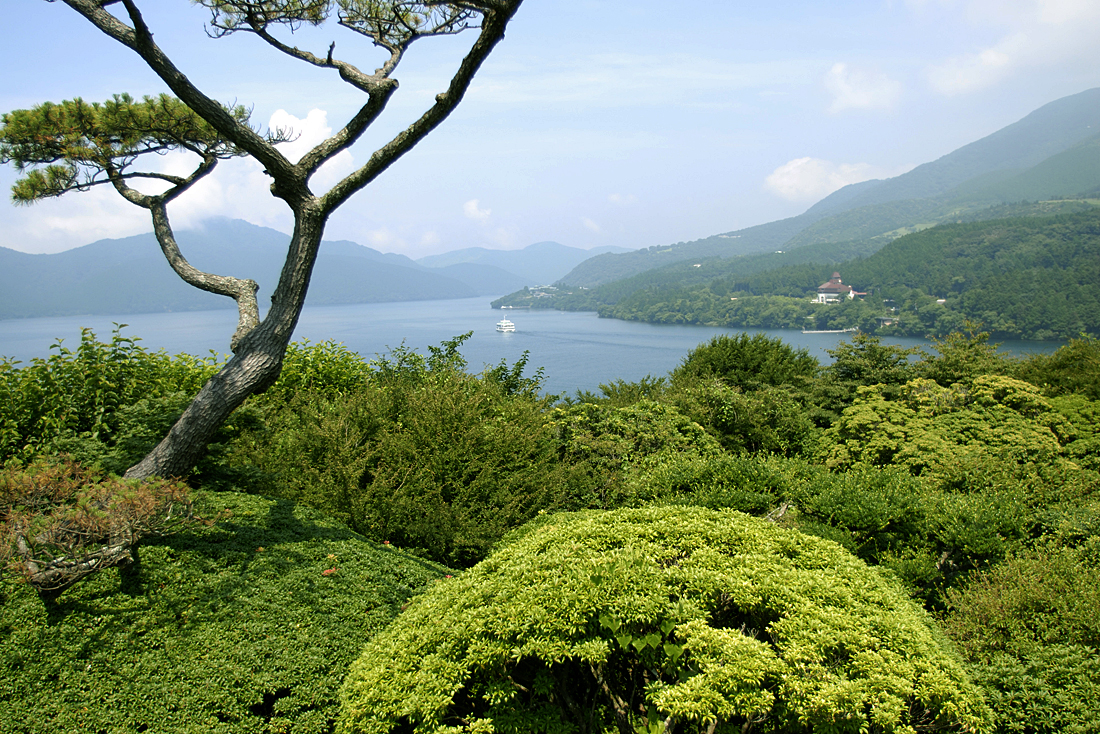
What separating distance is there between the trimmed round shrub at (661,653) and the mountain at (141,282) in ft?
256

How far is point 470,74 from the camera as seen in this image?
4.37 meters

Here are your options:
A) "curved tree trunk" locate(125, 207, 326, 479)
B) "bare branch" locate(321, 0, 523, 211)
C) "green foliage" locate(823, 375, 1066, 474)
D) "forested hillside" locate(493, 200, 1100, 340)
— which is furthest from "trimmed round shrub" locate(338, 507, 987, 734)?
"forested hillside" locate(493, 200, 1100, 340)

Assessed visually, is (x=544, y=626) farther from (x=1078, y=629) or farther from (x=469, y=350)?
(x=469, y=350)

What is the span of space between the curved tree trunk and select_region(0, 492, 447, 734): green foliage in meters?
0.65

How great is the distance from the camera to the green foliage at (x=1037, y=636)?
8.64 feet

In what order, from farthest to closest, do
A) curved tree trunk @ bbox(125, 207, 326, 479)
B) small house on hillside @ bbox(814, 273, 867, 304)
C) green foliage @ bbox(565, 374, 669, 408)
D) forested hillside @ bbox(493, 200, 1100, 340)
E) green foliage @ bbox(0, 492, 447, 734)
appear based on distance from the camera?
1. small house on hillside @ bbox(814, 273, 867, 304)
2. forested hillside @ bbox(493, 200, 1100, 340)
3. green foliage @ bbox(565, 374, 669, 408)
4. curved tree trunk @ bbox(125, 207, 326, 479)
5. green foliage @ bbox(0, 492, 447, 734)

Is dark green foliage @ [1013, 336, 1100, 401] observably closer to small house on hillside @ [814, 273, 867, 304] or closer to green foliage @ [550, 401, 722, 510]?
green foliage @ [550, 401, 722, 510]

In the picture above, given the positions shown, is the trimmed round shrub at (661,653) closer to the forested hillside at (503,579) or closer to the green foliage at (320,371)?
the forested hillside at (503,579)

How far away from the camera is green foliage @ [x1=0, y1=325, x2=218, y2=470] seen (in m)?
4.73

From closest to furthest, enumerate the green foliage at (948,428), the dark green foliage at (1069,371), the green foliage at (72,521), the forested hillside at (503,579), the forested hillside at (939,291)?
the forested hillside at (503,579) → the green foliage at (72,521) → the green foliage at (948,428) → the dark green foliage at (1069,371) → the forested hillside at (939,291)

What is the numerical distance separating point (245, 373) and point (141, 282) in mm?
136265

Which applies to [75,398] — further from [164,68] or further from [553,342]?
[553,342]

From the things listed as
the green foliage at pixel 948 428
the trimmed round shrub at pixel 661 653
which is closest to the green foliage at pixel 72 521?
the trimmed round shrub at pixel 661 653

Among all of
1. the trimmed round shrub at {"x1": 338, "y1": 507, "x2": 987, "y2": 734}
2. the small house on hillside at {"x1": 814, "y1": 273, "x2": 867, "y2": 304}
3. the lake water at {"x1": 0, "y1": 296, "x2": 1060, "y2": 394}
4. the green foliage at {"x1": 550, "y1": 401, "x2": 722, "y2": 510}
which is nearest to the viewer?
the trimmed round shrub at {"x1": 338, "y1": 507, "x2": 987, "y2": 734}
